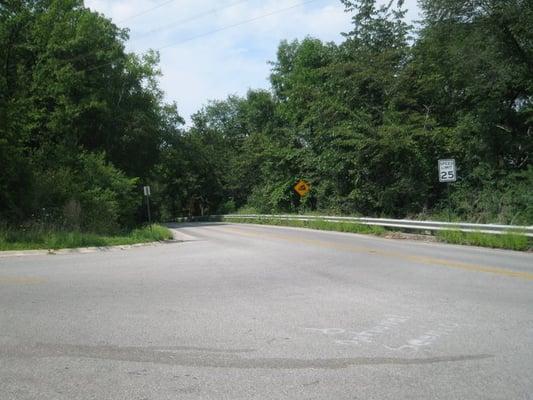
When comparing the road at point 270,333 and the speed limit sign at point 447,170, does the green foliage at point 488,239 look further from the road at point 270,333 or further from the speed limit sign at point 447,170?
the road at point 270,333

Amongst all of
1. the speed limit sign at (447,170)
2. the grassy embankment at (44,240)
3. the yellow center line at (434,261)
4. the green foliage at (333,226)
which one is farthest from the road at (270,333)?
the green foliage at (333,226)

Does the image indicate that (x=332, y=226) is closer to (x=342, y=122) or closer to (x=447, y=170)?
(x=342, y=122)

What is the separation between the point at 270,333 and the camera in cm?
641

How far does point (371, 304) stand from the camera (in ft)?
26.0

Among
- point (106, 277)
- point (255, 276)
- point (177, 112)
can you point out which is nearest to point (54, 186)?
point (106, 277)

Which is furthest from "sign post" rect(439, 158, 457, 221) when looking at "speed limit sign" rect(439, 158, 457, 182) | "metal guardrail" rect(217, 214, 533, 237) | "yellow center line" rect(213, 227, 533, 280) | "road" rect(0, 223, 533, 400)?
"road" rect(0, 223, 533, 400)

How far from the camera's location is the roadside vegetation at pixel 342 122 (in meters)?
22.1

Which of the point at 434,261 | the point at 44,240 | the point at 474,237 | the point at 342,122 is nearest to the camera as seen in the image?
the point at 434,261

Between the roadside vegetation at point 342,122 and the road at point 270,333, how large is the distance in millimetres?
9299

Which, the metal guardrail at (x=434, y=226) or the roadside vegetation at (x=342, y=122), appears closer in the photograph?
the metal guardrail at (x=434, y=226)

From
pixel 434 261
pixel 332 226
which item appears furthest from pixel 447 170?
pixel 332 226

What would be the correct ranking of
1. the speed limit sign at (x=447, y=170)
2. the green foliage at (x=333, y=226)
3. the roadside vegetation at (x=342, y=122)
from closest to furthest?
the speed limit sign at (x=447, y=170) → the roadside vegetation at (x=342, y=122) → the green foliage at (x=333, y=226)

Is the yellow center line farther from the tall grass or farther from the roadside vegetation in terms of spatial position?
the tall grass

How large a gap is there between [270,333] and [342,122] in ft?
87.7
